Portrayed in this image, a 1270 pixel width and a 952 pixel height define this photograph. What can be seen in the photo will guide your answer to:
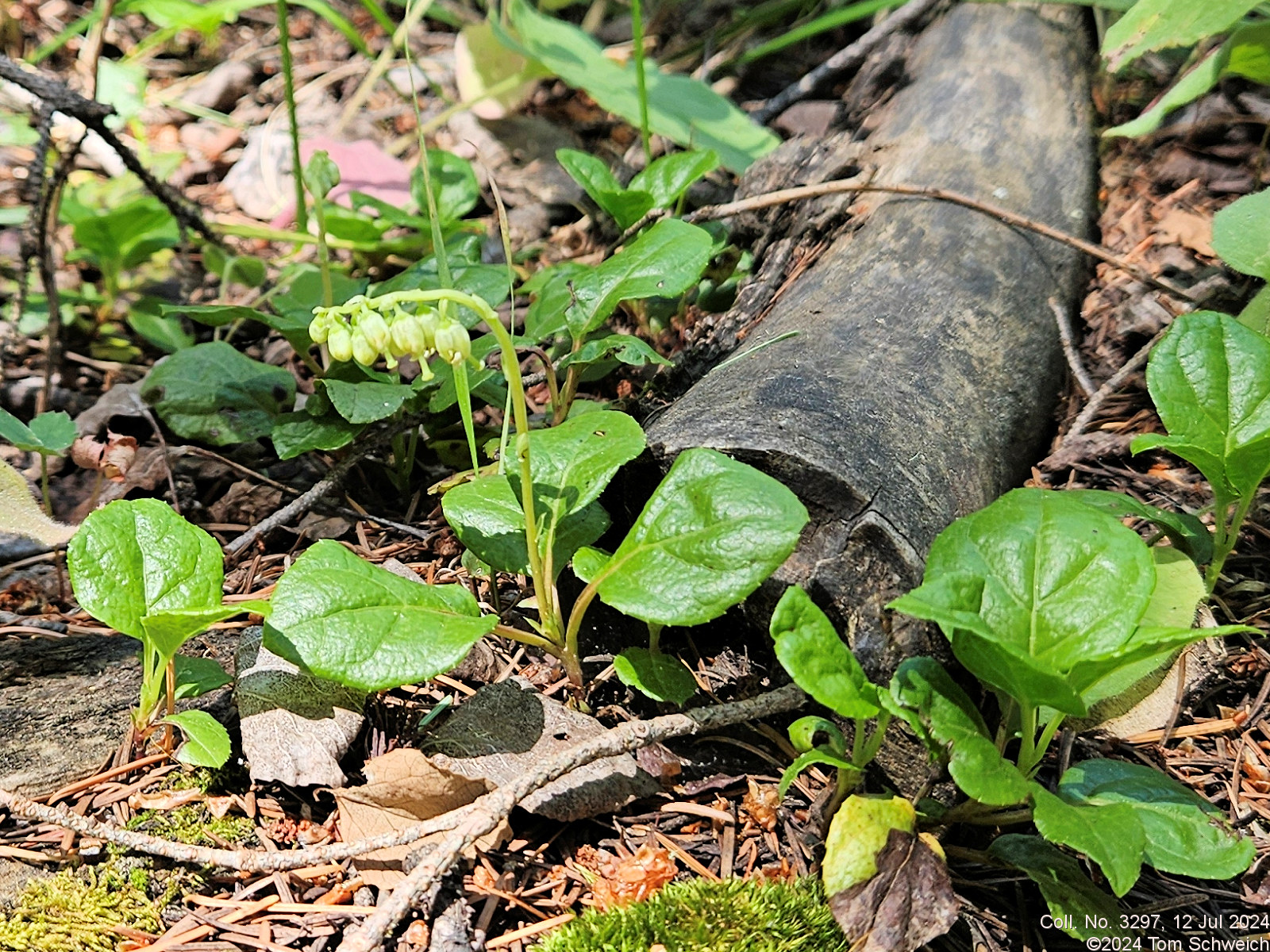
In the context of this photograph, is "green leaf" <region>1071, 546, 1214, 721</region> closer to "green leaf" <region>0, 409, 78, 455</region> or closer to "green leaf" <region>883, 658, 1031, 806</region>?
"green leaf" <region>883, 658, 1031, 806</region>

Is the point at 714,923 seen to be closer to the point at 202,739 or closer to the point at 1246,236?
the point at 202,739

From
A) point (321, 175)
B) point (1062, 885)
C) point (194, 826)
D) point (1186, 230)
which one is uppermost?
point (321, 175)

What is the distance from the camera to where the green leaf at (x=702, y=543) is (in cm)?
144

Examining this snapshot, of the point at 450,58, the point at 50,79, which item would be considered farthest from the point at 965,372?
the point at 450,58

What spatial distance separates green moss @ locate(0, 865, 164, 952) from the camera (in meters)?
1.35

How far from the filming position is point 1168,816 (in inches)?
56.7

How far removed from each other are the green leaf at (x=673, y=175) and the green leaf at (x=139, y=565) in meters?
1.24

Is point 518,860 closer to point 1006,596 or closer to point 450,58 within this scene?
point 1006,596

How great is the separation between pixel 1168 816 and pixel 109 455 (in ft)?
6.97

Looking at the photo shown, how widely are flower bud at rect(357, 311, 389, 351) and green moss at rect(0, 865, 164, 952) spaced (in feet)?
2.77

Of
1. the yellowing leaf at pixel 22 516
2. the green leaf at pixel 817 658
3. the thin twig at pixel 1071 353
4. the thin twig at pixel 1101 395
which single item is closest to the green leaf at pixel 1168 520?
the thin twig at pixel 1101 395

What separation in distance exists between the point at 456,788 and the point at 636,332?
4.59ft

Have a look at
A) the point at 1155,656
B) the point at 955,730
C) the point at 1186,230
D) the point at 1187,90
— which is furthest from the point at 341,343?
the point at 1186,230

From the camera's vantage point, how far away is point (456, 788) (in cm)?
153
